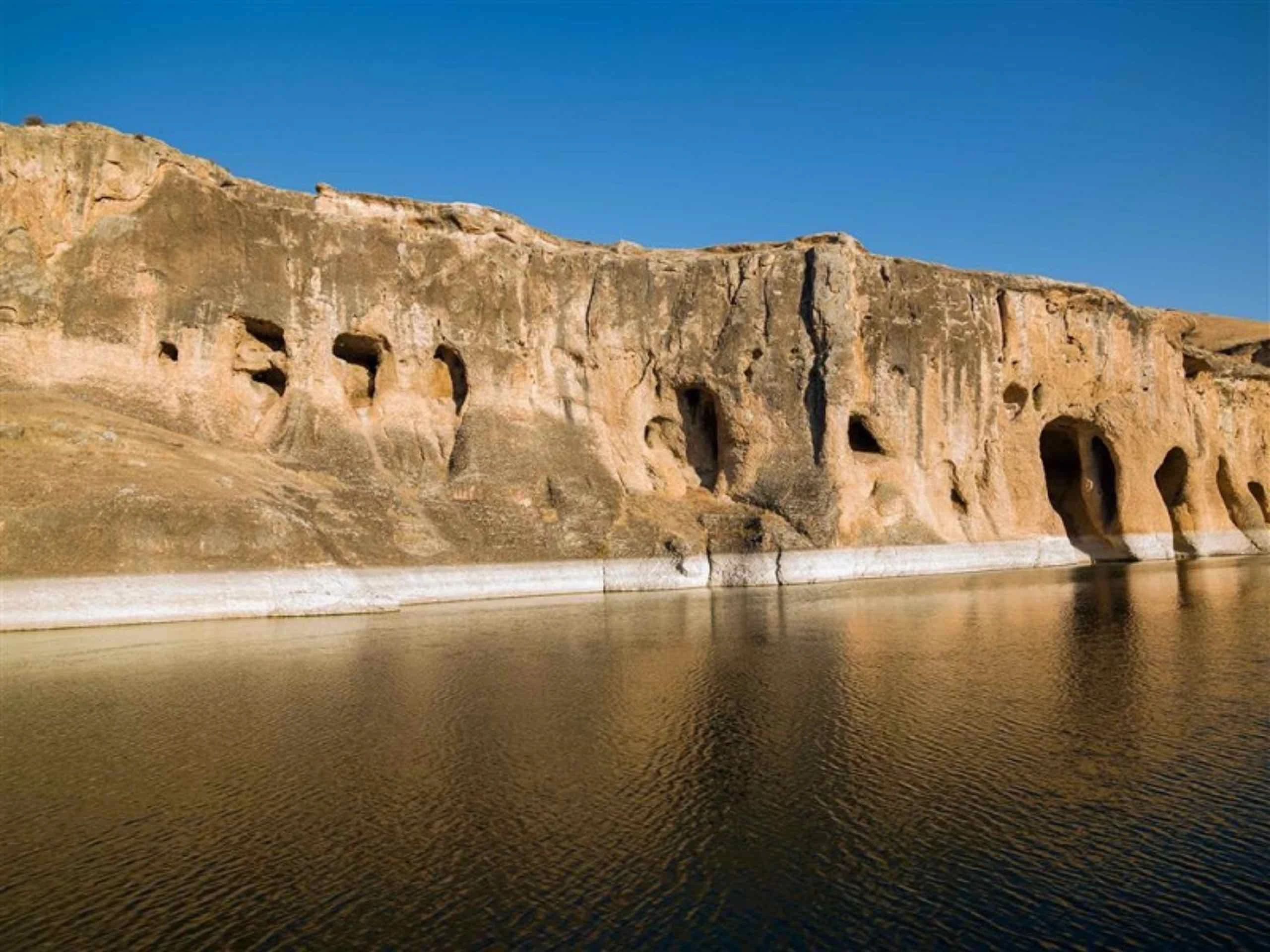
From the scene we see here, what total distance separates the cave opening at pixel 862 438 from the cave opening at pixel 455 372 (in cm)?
1966

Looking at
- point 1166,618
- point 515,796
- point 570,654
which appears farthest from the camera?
point 1166,618

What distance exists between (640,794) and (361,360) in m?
35.4

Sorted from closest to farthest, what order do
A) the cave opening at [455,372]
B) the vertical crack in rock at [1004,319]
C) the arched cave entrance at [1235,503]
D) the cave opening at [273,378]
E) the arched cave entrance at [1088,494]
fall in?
the cave opening at [273,378] → the cave opening at [455,372] → the vertical crack in rock at [1004,319] → the arched cave entrance at [1088,494] → the arched cave entrance at [1235,503]

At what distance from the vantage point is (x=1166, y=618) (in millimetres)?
25766

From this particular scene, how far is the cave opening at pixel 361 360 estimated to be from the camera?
41312 mm


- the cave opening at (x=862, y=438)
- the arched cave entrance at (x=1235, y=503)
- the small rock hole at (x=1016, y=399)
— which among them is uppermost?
the small rock hole at (x=1016, y=399)

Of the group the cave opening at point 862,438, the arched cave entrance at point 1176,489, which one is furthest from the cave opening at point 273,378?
the arched cave entrance at point 1176,489

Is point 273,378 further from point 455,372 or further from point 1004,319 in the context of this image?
point 1004,319

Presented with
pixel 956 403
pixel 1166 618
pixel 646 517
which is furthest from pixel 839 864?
pixel 956 403

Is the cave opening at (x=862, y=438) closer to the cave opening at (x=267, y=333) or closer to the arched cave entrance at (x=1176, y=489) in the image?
the arched cave entrance at (x=1176, y=489)

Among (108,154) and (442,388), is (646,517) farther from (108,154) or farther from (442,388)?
(108,154)

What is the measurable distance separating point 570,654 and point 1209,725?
13064 mm

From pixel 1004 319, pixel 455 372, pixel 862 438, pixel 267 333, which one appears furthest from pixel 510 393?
pixel 1004 319

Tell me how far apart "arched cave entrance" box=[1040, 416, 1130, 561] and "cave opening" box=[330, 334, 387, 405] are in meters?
38.2
